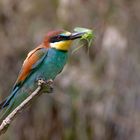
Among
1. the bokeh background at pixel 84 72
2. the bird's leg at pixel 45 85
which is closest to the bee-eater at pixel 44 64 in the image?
the bird's leg at pixel 45 85

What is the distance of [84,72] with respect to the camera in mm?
5500

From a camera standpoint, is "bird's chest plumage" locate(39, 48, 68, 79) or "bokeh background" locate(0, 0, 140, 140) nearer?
"bird's chest plumage" locate(39, 48, 68, 79)

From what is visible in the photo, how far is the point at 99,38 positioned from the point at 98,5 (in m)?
0.36

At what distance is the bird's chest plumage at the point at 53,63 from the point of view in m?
3.39

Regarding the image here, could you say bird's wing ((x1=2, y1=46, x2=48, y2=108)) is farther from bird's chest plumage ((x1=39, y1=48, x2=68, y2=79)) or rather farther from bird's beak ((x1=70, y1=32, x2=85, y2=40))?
bird's beak ((x1=70, y1=32, x2=85, y2=40))

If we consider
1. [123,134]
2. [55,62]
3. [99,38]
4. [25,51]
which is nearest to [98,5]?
[99,38]

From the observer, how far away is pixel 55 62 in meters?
3.41

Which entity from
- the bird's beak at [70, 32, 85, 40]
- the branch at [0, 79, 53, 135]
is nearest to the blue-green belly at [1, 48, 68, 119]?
the bird's beak at [70, 32, 85, 40]

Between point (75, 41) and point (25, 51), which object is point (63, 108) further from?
point (75, 41)

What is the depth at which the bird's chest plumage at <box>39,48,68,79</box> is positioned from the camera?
339cm

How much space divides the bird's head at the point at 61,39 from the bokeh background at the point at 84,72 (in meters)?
1.95

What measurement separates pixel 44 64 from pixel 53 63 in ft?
0.24

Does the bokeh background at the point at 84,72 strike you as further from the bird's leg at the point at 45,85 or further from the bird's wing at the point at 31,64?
the bird's leg at the point at 45,85

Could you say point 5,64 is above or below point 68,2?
below
